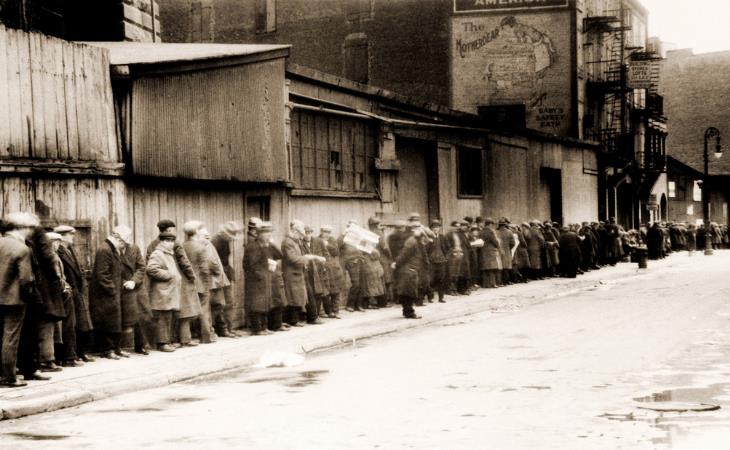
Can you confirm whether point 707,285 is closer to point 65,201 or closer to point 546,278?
point 546,278

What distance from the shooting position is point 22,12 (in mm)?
17797

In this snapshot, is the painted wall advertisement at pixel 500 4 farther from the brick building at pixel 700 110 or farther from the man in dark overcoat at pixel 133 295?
the brick building at pixel 700 110

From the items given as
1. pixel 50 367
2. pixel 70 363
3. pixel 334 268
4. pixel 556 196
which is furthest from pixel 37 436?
pixel 556 196

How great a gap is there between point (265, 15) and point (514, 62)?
10.6m

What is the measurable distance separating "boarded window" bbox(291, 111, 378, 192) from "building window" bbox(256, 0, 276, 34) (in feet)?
68.7

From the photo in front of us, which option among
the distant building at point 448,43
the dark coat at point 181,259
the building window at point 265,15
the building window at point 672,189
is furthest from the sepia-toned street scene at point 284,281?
the building window at point 672,189

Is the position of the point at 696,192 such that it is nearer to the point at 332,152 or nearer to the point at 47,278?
the point at 332,152

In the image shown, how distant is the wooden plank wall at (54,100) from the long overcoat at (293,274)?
367 cm

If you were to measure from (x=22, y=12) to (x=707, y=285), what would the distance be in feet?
56.0

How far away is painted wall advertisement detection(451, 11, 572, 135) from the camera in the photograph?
41750 mm

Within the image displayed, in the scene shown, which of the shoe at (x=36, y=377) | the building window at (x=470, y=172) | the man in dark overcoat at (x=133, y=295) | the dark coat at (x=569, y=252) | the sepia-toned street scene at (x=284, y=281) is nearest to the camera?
the sepia-toned street scene at (x=284, y=281)

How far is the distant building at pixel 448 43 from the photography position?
134ft

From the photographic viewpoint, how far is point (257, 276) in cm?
1594

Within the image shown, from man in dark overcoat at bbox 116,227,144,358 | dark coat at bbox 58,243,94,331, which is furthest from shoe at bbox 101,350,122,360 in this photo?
dark coat at bbox 58,243,94,331
